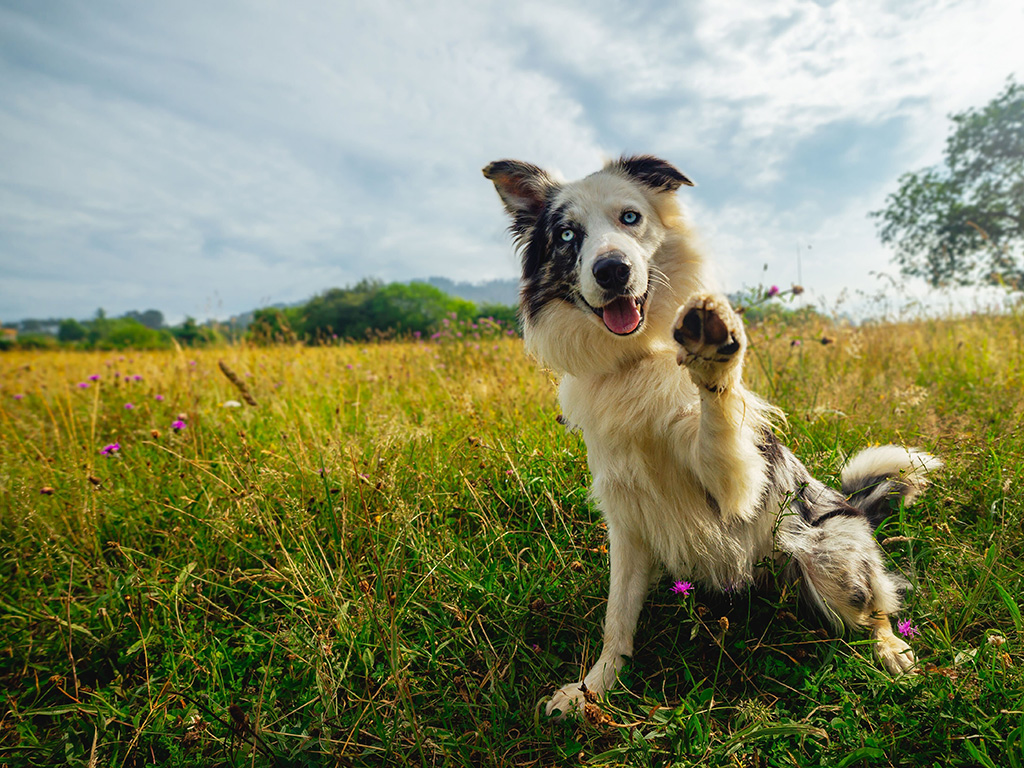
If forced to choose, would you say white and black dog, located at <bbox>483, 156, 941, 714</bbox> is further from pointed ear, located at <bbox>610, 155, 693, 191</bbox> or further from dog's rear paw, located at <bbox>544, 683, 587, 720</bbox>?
pointed ear, located at <bbox>610, 155, 693, 191</bbox>

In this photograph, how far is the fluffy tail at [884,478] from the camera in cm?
230

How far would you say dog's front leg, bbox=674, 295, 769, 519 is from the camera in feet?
4.72

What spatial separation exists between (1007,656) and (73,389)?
872 centimetres

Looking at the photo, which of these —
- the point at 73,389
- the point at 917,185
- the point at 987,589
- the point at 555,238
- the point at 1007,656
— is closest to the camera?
the point at 1007,656

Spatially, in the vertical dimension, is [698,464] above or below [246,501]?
above

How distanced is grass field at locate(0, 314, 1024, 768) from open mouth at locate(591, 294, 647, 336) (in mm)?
1003

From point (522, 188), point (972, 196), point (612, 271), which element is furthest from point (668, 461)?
point (972, 196)

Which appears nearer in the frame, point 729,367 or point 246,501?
point 729,367

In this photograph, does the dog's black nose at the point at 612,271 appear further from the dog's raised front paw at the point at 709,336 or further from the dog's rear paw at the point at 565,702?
the dog's rear paw at the point at 565,702

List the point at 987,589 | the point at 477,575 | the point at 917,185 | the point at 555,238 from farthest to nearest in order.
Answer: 1. the point at 917,185
2. the point at 555,238
3. the point at 477,575
4. the point at 987,589

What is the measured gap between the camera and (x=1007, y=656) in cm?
145

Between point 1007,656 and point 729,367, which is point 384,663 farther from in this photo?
point 1007,656

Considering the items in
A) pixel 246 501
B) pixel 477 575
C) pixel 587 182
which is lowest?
pixel 477 575

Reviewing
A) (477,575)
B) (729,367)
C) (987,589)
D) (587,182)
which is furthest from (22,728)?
(987,589)
